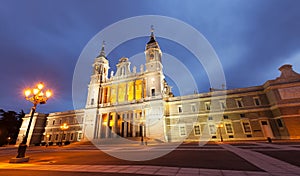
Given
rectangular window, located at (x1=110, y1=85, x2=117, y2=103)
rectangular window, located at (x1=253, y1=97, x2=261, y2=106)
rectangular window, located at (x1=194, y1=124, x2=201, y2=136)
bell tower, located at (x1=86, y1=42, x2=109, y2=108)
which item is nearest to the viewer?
rectangular window, located at (x1=253, y1=97, x2=261, y2=106)

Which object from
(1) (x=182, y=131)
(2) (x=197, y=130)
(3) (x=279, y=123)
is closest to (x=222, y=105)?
(2) (x=197, y=130)

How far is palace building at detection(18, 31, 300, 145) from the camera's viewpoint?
21.3m

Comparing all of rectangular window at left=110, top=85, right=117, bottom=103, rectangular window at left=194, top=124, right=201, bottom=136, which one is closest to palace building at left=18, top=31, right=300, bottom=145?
rectangular window at left=194, top=124, right=201, bottom=136

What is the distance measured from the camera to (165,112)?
28.9 m

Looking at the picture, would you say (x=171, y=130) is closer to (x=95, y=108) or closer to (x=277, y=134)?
(x=277, y=134)

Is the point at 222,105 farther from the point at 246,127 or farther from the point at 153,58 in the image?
the point at 153,58

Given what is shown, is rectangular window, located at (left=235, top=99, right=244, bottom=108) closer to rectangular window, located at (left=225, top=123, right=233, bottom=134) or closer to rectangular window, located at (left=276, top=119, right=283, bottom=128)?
rectangular window, located at (left=225, top=123, right=233, bottom=134)

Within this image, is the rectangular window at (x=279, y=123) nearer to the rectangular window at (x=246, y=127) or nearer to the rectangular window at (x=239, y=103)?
the rectangular window at (x=246, y=127)

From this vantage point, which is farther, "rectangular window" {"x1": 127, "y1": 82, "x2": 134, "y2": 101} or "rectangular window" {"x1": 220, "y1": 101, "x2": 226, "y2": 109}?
"rectangular window" {"x1": 127, "y1": 82, "x2": 134, "y2": 101}

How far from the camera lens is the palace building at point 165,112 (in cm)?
2128

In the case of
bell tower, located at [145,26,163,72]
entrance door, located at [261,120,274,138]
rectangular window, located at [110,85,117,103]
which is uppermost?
bell tower, located at [145,26,163,72]

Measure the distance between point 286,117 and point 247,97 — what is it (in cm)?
598

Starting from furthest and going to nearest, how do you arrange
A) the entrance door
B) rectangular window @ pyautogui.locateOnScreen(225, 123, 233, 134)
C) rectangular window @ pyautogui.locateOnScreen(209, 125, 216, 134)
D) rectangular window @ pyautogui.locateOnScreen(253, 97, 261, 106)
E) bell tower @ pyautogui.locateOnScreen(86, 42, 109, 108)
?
bell tower @ pyautogui.locateOnScreen(86, 42, 109, 108) < rectangular window @ pyautogui.locateOnScreen(209, 125, 216, 134) < rectangular window @ pyautogui.locateOnScreen(225, 123, 233, 134) < rectangular window @ pyautogui.locateOnScreen(253, 97, 261, 106) < the entrance door

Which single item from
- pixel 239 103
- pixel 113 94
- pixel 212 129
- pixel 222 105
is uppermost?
pixel 113 94
